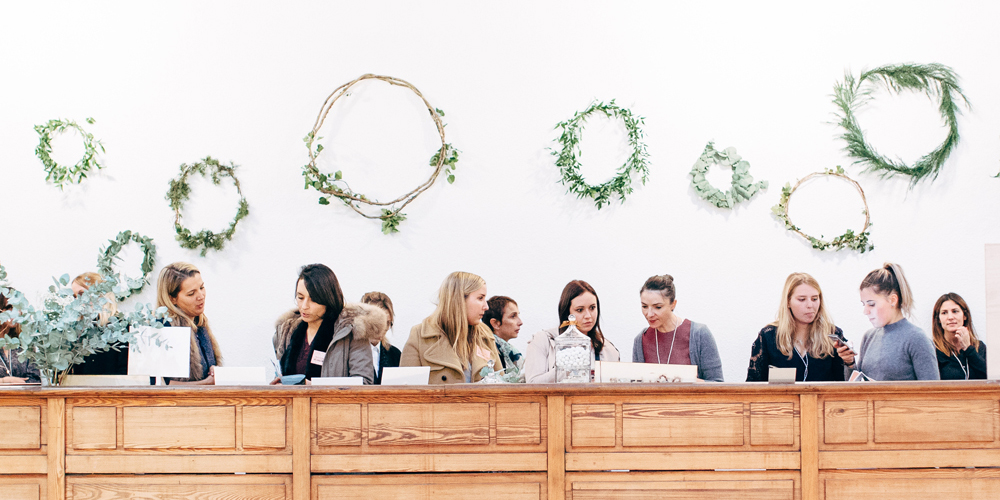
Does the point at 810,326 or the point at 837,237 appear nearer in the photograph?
the point at 810,326

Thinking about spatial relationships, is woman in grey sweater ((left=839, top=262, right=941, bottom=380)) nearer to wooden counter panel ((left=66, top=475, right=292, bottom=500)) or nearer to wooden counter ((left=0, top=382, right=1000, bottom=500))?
wooden counter ((left=0, top=382, right=1000, bottom=500))

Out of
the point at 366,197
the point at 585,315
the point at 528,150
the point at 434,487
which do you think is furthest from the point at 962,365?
the point at 366,197

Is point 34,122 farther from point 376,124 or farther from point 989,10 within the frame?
point 989,10

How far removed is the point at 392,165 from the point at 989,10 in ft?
11.5

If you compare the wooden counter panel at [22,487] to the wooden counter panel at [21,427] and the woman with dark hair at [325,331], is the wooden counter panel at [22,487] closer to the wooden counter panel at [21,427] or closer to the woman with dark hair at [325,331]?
the wooden counter panel at [21,427]

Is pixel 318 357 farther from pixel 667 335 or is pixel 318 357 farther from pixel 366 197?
pixel 667 335

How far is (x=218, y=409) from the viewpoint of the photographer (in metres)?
2.49

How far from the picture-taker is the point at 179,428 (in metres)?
2.48

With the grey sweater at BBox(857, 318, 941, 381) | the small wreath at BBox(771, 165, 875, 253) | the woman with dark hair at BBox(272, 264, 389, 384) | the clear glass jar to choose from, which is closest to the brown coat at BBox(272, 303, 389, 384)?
the woman with dark hair at BBox(272, 264, 389, 384)

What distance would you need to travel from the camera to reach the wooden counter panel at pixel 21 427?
2.49 metres

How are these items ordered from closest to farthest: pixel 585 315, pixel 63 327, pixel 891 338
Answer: pixel 63 327
pixel 891 338
pixel 585 315

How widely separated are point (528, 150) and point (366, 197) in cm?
95

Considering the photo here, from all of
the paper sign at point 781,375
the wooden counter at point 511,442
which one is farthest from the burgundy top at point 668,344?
the wooden counter at point 511,442

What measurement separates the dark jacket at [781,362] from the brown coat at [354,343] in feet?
6.63
